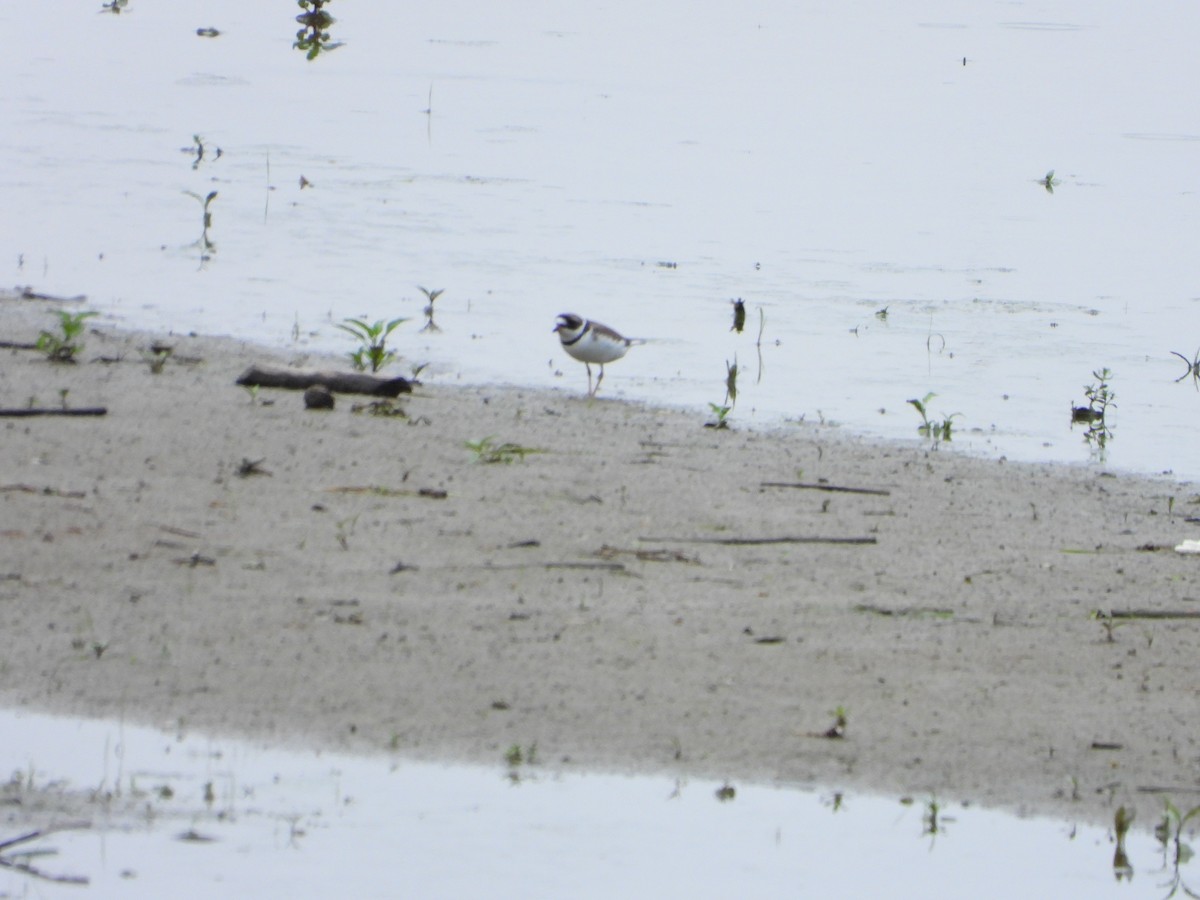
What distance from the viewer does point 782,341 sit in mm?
11367

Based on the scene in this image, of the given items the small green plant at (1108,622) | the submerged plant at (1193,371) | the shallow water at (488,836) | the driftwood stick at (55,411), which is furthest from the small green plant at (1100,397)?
the shallow water at (488,836)

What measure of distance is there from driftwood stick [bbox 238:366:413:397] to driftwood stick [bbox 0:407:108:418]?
Result: 90cm

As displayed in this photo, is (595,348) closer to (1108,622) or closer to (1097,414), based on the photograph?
(1097,414)

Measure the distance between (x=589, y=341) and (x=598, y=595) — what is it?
3626 millimetres

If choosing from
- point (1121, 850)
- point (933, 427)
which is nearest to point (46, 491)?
point (1121, 850)

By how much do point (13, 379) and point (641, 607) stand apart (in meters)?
3.81

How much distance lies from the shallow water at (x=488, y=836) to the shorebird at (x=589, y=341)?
505 cm

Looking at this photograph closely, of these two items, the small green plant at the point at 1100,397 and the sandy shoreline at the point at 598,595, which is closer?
the sandy shoreline at the point at 598,595

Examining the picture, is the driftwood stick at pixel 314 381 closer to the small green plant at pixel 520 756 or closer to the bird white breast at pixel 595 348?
the bird white breast at pixel 595 348

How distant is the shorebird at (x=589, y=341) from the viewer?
9.73 meters

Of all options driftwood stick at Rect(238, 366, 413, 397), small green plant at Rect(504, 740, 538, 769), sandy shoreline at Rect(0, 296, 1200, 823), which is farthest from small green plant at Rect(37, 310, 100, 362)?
small green plant at Rect(504, 740, 538, 769)

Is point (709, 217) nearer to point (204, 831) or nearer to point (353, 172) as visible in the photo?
point (353, 172)

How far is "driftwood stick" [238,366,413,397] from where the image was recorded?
889cm

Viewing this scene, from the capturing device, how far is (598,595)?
246 inches
